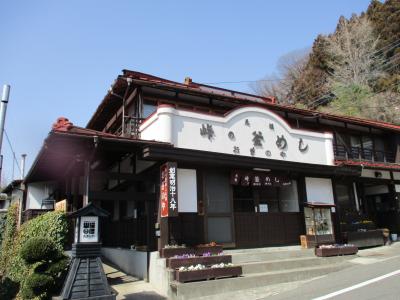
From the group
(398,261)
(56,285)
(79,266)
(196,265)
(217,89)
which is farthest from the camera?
(217,89)

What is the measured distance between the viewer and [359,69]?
37.1m

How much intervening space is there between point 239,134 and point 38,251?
785 cm

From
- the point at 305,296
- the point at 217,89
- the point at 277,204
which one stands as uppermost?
the point at 217,89

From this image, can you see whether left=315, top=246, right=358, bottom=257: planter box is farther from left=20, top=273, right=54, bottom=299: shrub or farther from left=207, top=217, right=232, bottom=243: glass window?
left=20, top=273, right=54, bottom=299: shrub

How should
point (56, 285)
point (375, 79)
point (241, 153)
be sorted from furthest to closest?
point (375, 79), point (241, 153), point (56, 285)

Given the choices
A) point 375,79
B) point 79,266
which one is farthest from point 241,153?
point 375,79

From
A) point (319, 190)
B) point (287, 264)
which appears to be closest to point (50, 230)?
point (287, 264)

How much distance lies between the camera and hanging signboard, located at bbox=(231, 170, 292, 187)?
13.3 meters

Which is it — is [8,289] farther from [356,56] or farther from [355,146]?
[356,56]

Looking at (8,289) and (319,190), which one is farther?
(319,190)

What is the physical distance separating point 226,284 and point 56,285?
14.6 ft

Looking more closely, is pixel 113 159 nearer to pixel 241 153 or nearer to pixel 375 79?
pixel 241 153

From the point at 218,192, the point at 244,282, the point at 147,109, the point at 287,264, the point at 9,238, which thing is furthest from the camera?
the point at 9,238

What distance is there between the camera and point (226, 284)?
9.59m
